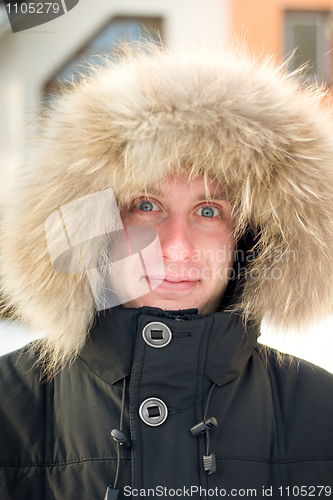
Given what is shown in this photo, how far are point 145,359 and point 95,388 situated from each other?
0.49 ft

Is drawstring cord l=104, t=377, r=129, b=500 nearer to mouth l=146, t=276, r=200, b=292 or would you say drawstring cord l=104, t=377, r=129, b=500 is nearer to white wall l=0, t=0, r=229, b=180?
mouth l=146, t=276, r=200, b=292

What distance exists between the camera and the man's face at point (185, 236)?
3.02 feet

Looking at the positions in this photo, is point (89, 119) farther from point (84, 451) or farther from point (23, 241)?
point (84, 451)

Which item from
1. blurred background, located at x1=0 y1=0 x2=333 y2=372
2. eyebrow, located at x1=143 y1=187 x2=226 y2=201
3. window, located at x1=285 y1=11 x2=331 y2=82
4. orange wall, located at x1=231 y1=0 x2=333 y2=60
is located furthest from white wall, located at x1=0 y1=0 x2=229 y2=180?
eyebrow, located at x1=143 y1=187 x2=226 y2=201

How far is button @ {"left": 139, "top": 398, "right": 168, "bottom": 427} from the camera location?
0.80 m

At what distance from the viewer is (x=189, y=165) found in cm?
89

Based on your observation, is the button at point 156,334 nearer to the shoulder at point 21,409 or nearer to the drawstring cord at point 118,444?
the drawstring cord at point 118,444

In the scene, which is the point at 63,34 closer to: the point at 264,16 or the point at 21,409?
the point at 264,16

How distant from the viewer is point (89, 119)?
866 mm

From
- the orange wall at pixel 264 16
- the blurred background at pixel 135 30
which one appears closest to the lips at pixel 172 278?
the blurred background at pixel 135 30

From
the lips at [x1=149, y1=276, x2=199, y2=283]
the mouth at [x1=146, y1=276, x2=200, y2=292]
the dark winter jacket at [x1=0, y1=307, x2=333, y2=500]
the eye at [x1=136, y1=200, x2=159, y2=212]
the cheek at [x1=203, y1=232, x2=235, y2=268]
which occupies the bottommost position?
the dark winter jacket at [x1=0, y1=307, x2=333, y2=500]

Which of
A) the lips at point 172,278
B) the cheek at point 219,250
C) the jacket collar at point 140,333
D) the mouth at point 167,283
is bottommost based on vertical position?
the jacket collar at point 140,333

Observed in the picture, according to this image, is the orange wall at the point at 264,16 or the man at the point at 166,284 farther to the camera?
the orange wall at the point at 264,16

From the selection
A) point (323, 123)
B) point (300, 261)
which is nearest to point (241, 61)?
point (323, 123)
